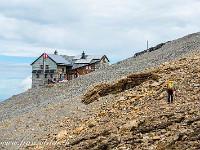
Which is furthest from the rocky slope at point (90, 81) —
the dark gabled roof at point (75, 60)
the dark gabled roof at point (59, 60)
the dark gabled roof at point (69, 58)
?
the dark gabled roof at point (69, 58)

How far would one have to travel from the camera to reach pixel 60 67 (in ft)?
179

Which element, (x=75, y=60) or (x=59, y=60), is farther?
(x=75, y=60)

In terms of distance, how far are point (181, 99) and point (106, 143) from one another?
5.35 meters

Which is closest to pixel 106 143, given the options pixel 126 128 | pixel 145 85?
pixel 126 128

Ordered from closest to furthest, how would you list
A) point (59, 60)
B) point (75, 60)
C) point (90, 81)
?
point (90, 81) < point (59, 60) < point (75, 60)

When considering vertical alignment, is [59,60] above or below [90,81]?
above

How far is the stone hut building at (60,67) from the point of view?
53812 mm

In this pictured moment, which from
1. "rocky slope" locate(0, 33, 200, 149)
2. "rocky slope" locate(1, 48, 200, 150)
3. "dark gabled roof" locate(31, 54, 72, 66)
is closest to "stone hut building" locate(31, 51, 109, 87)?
"dark gabled roof" locate(31, 54, 72, 66)

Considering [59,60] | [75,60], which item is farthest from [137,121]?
[75,60]

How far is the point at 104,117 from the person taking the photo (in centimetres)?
1365

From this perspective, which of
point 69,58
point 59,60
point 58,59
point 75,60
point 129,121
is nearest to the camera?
point 129,121

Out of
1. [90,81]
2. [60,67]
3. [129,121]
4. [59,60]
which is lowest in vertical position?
[129,121]

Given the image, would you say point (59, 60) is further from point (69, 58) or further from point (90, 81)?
point (90, 81)

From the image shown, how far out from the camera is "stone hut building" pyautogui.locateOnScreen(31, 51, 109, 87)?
53.8 metres
